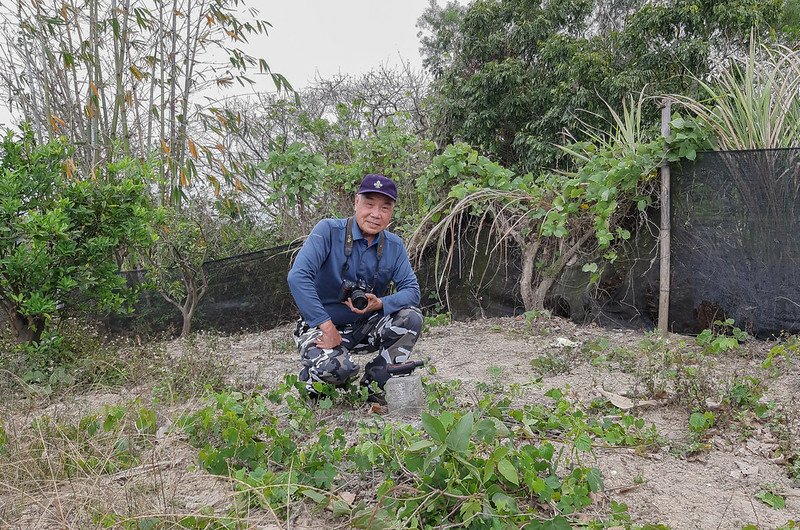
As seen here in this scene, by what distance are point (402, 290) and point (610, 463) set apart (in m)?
1.41

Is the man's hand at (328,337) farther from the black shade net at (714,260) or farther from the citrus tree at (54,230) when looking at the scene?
the black shade net at (714,260)

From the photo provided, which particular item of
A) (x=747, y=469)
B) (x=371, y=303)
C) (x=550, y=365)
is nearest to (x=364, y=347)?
(x=371, y=303)

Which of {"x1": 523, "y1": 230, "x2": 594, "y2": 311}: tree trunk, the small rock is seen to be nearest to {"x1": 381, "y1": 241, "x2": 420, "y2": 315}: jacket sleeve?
the small rock

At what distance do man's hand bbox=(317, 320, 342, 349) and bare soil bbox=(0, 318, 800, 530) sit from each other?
1.20 ft

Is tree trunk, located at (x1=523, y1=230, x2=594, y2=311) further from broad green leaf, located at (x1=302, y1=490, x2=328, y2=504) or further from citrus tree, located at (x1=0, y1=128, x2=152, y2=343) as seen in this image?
broad green leaf, located at (x1=302, y1=490, x2=328, y2=504)

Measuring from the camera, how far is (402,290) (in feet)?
11.2

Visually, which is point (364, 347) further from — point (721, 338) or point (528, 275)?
point (528, 275)

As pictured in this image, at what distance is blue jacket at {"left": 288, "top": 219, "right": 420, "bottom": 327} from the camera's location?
3.21 metres

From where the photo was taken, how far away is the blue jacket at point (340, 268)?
3.21m

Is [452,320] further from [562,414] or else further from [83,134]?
[83,134]

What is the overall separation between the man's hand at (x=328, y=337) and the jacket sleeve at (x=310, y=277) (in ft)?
0.10

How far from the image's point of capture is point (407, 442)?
7.34ft

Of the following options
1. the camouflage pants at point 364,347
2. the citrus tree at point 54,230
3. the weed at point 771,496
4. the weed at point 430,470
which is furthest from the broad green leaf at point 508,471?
the citrus tree at point 54,230

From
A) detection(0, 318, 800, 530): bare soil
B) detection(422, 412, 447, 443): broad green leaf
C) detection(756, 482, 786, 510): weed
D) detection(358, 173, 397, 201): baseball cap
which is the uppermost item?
detection(358, 173, 397, 201): baseball cap
